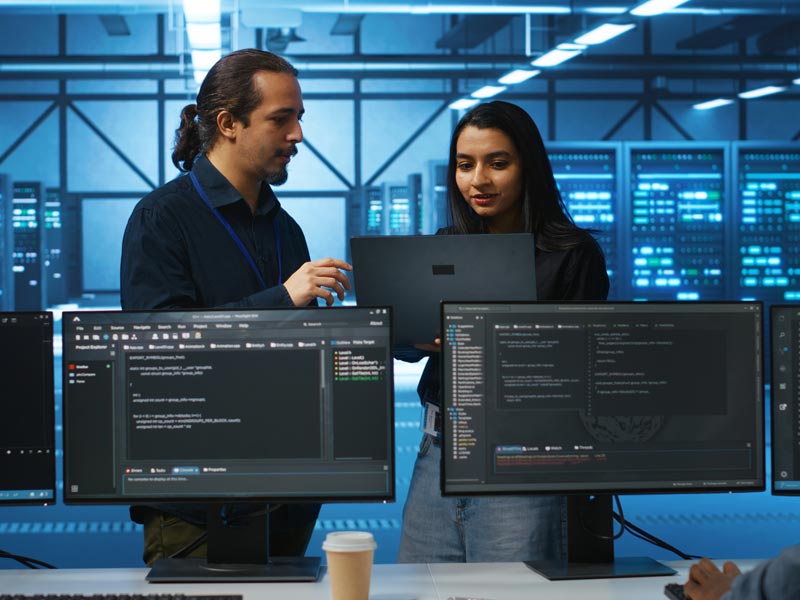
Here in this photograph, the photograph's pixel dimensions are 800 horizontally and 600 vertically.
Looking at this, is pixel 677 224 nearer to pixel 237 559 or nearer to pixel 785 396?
pixel 785 396

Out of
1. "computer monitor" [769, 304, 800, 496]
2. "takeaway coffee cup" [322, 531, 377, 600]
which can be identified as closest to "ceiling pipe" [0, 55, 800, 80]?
"computer monitor" [769, 304, 800, 496]

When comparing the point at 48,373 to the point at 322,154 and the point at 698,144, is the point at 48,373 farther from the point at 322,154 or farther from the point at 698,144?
the point at 322,154

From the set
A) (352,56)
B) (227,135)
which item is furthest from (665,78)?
(227,135)

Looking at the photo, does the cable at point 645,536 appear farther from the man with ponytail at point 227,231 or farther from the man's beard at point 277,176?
the man's beard at point 277,176

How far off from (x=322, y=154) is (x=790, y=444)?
1197 centimetres

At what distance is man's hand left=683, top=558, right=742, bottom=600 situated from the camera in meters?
1.47

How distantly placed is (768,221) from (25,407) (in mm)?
6951

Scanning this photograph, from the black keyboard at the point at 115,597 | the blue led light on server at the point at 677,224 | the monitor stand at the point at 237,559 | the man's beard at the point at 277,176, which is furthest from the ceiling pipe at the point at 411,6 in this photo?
the black keyboard at the point at 115,597

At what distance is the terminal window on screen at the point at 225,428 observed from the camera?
5.36 ft

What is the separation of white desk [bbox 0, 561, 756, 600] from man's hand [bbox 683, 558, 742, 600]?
8 centimetres

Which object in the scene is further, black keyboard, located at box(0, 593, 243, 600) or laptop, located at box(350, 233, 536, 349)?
laptop, located at box(350, 233, 536, 349)

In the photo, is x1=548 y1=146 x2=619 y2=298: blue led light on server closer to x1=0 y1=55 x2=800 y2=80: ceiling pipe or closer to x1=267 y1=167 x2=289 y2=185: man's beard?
x1=0 y1=55 x2=800 y2=80: ceiling pipe

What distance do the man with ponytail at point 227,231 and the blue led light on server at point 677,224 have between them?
5366mm

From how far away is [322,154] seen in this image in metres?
13.3
